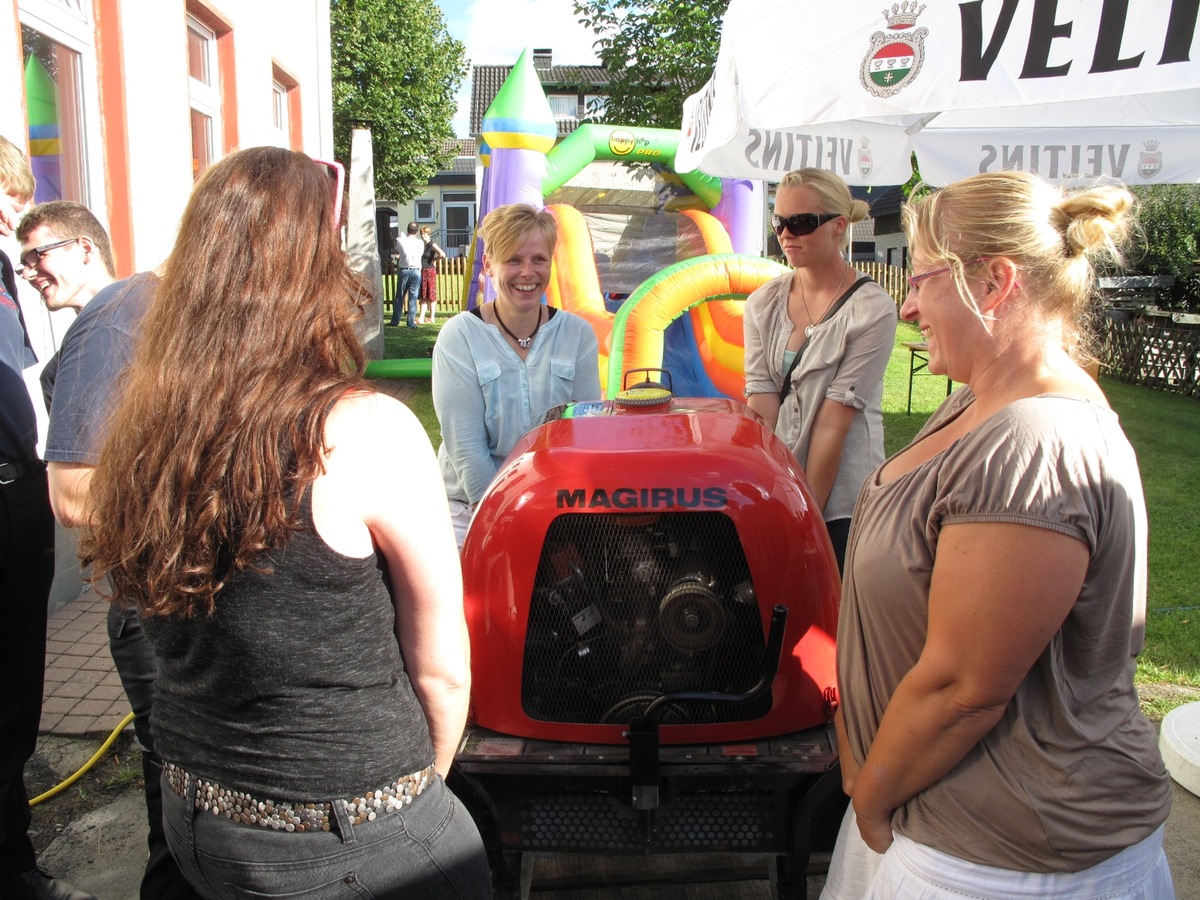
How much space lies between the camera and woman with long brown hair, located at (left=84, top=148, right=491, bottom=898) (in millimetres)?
1187

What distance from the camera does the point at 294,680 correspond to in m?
1.25

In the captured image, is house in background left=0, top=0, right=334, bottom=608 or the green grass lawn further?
house in background left=0, top=0, right=334, bottom=608

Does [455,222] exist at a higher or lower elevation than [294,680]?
higher

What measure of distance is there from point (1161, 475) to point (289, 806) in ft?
27.4

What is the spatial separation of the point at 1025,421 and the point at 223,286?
106 centimetres

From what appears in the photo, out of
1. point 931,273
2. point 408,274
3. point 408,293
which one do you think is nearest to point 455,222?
point 408,293

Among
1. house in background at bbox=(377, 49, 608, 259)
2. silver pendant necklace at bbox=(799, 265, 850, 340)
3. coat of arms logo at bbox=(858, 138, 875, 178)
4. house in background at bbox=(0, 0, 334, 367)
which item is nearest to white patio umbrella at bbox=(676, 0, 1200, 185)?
coat of arms logo at bbox=(858, 138, 875, 178)

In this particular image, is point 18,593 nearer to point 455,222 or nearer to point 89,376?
point 89,376

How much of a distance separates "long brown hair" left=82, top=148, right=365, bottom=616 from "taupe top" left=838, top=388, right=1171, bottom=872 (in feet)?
2.68

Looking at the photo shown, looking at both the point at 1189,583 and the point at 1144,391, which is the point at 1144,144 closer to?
the point at 1189,583

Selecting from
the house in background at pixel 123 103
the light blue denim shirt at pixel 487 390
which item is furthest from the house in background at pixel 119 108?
the light blue denim shirt at pixel 487 390

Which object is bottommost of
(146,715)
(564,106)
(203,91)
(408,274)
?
(146,715)

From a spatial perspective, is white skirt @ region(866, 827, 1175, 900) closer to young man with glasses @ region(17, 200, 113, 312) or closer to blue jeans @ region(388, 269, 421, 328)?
young man with glasses @ region(17, 200, 113, 312)

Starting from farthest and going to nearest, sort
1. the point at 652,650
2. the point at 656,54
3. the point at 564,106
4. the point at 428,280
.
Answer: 1. the point at 564,106
2. the point at 428,280
3. the point at 656,54
4. the point at 652,650
